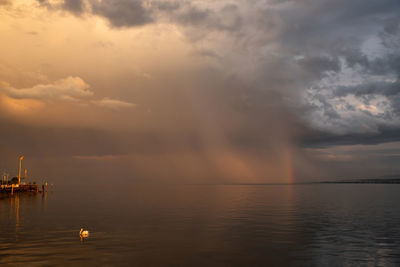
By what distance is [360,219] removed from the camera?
49406 millimetres

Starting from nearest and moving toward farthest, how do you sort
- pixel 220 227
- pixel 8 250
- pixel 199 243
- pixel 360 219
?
pixel 8 250 < pixel 199 243 < pixel 220 227 < pixel 360 219

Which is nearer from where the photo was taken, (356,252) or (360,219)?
(356,252)

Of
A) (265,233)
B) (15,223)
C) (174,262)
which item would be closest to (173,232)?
(265,233)

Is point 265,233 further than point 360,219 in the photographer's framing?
No

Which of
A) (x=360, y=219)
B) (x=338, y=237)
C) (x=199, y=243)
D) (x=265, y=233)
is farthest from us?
(x=360, y=219)

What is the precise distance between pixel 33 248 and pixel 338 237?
28.8 meters

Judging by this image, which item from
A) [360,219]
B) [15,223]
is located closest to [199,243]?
[15,223]

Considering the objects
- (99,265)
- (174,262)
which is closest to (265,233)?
(174,262)

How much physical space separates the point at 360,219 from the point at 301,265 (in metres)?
31.5

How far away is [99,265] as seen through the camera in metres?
22.6

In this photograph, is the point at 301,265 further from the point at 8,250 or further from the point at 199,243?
the point at 8,250

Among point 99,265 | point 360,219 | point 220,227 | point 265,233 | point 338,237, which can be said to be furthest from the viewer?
point 360,219

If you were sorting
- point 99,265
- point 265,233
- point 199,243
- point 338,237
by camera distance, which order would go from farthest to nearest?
point 265,233 → point 338,237 → point 199,243 → point 99,265

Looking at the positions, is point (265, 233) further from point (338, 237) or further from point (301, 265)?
point (301, 265)
